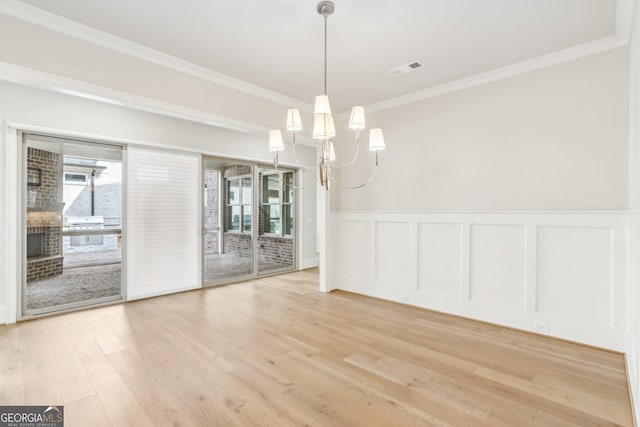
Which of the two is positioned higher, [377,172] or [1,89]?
[1,89]

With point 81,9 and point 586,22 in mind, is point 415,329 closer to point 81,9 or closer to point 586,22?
point 586,22

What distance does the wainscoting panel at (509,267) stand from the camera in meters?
2.94

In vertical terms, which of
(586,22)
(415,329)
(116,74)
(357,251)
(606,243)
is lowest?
(415,329)

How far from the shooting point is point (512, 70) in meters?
3.47

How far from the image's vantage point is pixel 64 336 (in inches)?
126

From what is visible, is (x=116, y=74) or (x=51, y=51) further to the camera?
(x=116, y=74)

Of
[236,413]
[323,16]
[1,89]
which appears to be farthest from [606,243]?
[1,89]

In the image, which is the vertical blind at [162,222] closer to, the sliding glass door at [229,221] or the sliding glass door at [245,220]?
the sliding glass door at [245,220]

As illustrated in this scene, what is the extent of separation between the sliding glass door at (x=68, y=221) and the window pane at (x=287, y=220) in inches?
127

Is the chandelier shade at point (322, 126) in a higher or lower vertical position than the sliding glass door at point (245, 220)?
higher

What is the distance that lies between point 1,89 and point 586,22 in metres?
5.79

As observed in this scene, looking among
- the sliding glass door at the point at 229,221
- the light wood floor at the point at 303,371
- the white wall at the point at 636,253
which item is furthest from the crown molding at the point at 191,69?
the light wood floor at the point at 303,371

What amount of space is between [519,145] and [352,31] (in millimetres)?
2181

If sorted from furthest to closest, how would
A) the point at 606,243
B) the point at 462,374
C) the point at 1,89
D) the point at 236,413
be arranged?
the point at 1,89, the point at 606,243, the point at 462,374, the point at 236,413
